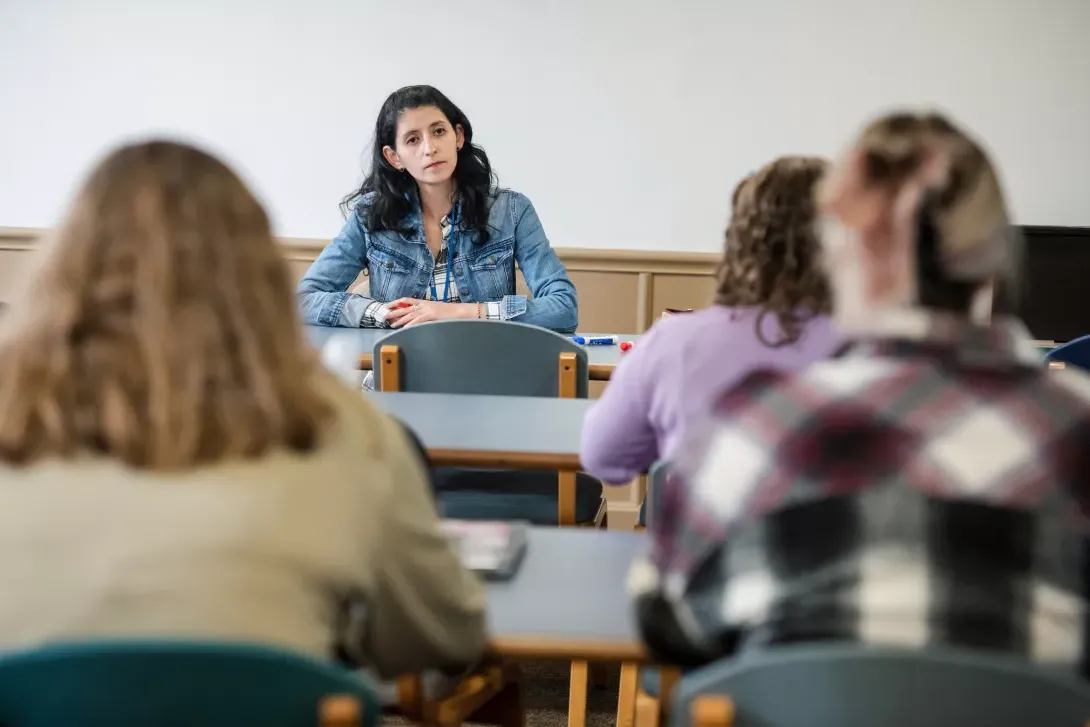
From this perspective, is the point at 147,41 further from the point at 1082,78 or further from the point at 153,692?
the point at 153,692

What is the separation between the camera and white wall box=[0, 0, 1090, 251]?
4.18 metres

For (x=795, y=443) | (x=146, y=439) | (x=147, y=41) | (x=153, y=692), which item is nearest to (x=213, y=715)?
(x=153, y=692)

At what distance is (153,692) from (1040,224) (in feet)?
13.6

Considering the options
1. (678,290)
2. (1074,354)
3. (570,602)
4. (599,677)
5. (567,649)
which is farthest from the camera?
(678,290)

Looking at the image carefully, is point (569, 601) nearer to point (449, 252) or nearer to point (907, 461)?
point (907, 461)

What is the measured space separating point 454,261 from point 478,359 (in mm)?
892

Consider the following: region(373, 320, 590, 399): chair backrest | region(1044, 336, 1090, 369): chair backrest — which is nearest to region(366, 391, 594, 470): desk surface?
region(373, 320, 590, 399): chair backrest

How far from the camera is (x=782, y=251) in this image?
1633 mm

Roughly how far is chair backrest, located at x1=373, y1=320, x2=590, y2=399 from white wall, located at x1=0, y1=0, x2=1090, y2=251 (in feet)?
6.00

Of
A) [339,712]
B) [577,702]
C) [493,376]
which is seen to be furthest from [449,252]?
[339,712]

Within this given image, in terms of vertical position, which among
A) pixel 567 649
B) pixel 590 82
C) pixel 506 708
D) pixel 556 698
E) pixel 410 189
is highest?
pixel 590 82

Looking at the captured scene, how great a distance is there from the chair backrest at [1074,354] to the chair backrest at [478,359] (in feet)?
4.39

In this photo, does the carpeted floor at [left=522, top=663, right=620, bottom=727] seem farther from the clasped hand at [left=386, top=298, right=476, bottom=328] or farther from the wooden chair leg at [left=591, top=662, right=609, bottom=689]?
the clasped hand at [left=386, top=298, right=476, bottom=328]

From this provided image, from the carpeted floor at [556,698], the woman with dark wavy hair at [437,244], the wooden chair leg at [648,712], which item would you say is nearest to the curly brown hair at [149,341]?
the wooden chair leg at [648,712]
